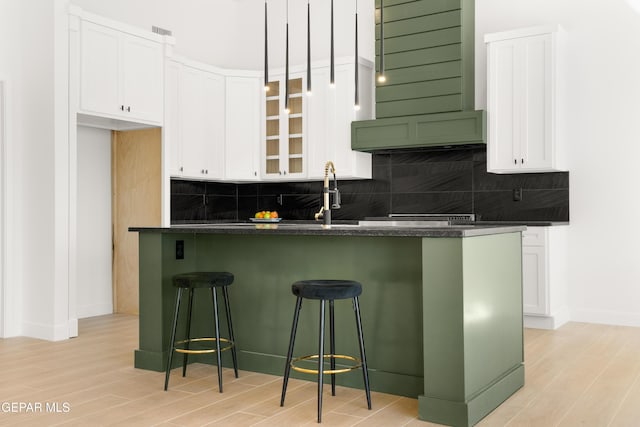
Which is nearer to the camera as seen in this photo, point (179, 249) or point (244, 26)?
point (179, 249)

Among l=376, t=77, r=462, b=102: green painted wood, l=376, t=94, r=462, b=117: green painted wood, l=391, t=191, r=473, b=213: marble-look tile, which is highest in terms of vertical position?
l=376, t=77, r=462, b=102: green painted wood

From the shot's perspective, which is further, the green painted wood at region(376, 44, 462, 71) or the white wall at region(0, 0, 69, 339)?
the green painted wood at region(376, 44, 462, 71)

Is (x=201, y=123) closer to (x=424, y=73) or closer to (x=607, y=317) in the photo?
(x=424, y=73)

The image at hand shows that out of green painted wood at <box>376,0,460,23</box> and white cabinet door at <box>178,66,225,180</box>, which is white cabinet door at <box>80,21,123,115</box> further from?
green painted wood at <box>376,0,460,23</box>

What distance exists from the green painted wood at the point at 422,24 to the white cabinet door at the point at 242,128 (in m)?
1.81

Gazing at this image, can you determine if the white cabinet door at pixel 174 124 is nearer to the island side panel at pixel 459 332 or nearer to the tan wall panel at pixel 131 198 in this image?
the tan wall panel at pixel 131 198

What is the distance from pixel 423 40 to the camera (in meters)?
6.20

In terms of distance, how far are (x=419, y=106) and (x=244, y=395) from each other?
3701 millimetres

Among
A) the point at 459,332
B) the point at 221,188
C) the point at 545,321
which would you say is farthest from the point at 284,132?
the point at 459,332

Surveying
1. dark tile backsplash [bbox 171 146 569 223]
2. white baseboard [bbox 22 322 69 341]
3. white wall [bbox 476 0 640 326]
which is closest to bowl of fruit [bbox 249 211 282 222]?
dark tile backsplash [bbox 171 146 569 223]

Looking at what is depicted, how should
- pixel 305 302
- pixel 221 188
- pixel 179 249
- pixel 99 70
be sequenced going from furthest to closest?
pixel 221 188 → pixel 99 70 → pixel 179 249 → pixel 305 302

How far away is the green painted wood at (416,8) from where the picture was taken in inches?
239

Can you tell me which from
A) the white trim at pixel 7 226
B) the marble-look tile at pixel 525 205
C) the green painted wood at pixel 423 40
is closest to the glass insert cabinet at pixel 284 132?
the green painted wood at pixel 423 40

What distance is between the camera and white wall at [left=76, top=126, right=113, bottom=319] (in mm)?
6199
